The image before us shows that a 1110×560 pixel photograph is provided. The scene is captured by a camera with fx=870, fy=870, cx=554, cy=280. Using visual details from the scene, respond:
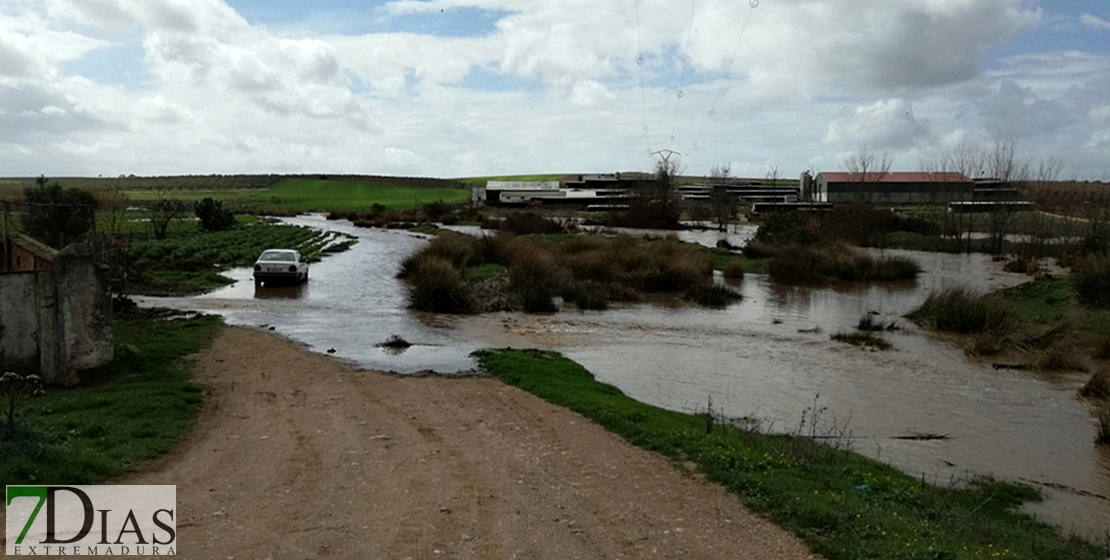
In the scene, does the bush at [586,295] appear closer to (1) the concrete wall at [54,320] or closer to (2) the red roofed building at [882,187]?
(1) the concrete wall at [54,320]

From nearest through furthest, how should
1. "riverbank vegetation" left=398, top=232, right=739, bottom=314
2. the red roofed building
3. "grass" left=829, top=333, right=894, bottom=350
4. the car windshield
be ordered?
"grass" left=829, top=333, right=894, bottom=350
"riverbank vegetation" left=398, top=232, right=739, bottom=314
the car windshield
the red roofed building

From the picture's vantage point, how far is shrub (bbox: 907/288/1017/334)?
27.7m

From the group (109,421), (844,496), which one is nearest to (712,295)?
(844,496)

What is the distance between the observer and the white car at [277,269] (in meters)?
35.8

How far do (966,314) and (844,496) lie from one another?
2187 centimetres

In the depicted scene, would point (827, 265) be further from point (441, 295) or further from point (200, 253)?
point (200, 253)

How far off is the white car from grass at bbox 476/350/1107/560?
78.8ft

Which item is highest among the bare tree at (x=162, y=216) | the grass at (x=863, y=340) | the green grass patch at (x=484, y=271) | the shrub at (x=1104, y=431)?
the bare tree at (x=162, y=216)

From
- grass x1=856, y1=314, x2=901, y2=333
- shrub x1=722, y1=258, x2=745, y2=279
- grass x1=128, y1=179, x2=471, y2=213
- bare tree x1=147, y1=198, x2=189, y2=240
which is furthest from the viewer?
grass x1=128, y1=179, x2=471, y2=213

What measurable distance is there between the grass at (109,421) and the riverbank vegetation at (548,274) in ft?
41.9

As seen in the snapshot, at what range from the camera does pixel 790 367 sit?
22.3 meters

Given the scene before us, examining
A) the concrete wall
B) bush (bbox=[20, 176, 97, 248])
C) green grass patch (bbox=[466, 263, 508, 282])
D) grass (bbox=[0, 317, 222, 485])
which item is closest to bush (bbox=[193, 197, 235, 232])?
green grass patch (bbox=[466, 263, 508, 282])

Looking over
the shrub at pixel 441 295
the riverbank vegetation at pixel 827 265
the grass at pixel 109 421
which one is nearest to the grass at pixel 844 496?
the grass at pixel 109 421

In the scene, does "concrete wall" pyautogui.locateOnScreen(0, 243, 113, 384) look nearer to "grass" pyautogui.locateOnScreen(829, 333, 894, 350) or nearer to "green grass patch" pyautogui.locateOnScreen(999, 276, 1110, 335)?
"grass" pyautogui.locateOnScreen(829, 333, 894, 350)
